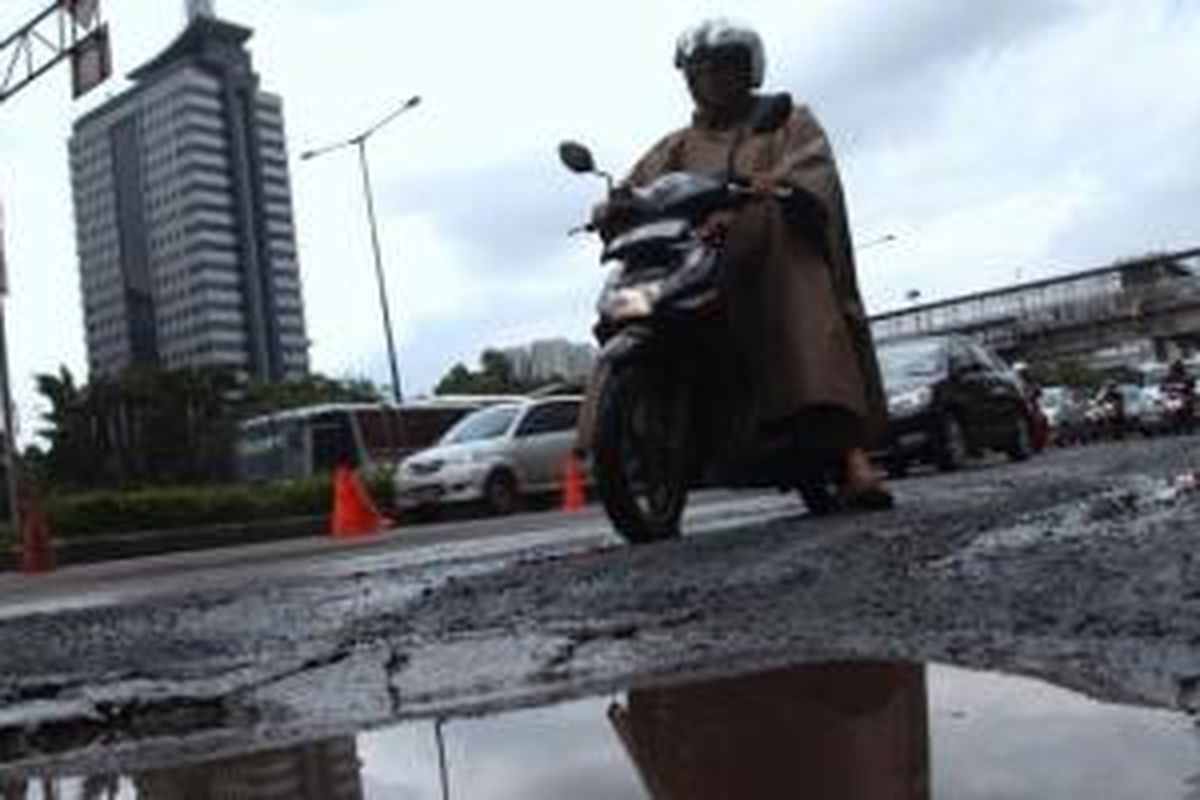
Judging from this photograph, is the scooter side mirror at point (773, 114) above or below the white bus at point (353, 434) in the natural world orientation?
below

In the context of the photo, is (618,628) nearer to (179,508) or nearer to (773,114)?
(773,114)

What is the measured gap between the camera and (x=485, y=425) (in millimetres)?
29297

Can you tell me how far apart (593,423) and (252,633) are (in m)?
2.33

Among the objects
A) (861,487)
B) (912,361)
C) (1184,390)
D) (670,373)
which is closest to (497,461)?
(912,361)

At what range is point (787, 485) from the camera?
28.2 ft

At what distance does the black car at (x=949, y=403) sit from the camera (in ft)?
64.7

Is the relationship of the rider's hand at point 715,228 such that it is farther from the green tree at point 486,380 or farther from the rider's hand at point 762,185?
the green tree at point 486,380

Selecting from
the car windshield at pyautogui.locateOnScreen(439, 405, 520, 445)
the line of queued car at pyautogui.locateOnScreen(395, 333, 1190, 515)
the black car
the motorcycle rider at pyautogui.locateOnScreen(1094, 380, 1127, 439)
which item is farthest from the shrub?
the motorcycle rider at pyautogui.locateOnScreen(1094, 380, 1127, 439)

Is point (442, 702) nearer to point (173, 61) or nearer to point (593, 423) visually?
point (593, 423)

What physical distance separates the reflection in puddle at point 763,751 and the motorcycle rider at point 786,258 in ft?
14.4

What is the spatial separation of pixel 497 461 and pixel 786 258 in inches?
785

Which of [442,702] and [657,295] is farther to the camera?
[657,295]

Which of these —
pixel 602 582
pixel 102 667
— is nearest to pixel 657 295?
pixel 602 582

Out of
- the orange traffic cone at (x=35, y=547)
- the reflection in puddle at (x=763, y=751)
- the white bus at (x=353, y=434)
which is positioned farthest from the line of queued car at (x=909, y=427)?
the white bus at (x=353, y=434)
